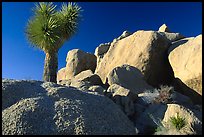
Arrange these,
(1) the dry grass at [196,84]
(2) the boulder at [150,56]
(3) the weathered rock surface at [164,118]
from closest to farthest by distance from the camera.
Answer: (3) the weathered rock surface at [164,118]
(1) the dry grass at [196,84]
(2) the boulder at [150,56]

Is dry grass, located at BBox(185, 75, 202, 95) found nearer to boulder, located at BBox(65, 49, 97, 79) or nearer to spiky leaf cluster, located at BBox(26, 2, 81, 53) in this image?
spiky leaf cluster, located at BBox(26, 2, 81, 53)

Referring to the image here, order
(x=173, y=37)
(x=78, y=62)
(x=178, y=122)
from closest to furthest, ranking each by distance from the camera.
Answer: (x=178, y=122) < (x=173, y=37) < (x=78, y=62)

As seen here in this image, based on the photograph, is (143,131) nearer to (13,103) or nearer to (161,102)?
(161,102)

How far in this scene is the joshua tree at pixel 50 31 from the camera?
60.2ft

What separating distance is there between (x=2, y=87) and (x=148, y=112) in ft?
15.7

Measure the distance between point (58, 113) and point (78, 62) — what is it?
1567 cm

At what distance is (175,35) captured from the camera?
72.9 ft

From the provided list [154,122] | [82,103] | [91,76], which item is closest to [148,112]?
[154,122]

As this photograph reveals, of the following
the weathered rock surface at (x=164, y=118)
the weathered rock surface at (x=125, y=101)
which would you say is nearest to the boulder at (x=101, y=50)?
the weathered rock surface at (x=125, y=101)

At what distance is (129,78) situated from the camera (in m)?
18.3

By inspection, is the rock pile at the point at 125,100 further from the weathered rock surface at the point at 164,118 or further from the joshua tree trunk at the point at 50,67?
the joshua tree trunk at the point at 50,67

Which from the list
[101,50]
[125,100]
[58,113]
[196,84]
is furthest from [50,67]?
[58,113]

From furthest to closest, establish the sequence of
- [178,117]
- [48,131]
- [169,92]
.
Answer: [169,92] < [178,117] < [48,131]

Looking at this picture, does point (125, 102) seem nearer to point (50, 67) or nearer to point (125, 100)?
point (125, 100)
